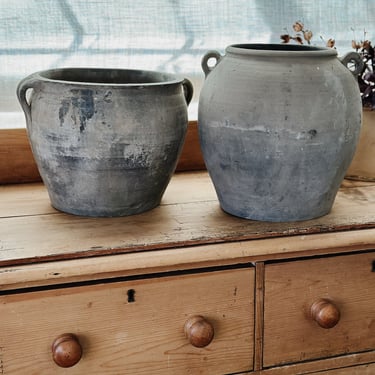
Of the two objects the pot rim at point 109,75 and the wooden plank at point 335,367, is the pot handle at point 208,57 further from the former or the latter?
the wooden plank at point 335,367

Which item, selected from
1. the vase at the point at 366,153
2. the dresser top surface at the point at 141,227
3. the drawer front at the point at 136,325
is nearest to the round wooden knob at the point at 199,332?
the drawer front at the point at 136,325

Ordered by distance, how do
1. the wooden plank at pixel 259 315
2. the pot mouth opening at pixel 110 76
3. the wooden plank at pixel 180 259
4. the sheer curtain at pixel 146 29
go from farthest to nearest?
the sheer curtain at pixel 146 29 < the pot mouth opening at pixel 110 76 < the wooden plank at pixel 259 315 < the wooden plank at pixel 180 259

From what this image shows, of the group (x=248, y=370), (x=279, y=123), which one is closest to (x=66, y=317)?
(x=248, y=370)

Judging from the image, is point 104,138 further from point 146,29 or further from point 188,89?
point 146,29

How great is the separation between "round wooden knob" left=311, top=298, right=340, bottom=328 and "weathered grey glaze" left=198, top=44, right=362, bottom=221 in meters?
0.13

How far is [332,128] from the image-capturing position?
0.94m

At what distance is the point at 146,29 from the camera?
1238 mm

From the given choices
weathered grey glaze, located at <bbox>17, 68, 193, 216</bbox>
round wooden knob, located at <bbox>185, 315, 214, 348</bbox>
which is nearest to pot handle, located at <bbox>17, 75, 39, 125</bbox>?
weathered grey glaze, located at <bbox>17, 68, 193, 216</bbox>

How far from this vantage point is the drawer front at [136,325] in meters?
0.88

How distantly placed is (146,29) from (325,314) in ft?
2.00

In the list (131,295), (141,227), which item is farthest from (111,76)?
(131,295)

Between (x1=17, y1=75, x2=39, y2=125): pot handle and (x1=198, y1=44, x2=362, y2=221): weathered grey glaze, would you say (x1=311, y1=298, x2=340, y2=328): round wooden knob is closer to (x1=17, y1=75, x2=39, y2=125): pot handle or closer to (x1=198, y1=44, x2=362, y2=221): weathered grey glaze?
(x1=198, y1=44, x2=362, y2=221): weathered grey glaze

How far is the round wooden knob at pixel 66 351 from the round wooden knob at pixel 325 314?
35 centimetres

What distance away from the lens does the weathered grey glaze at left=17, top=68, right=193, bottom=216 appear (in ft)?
3.05
